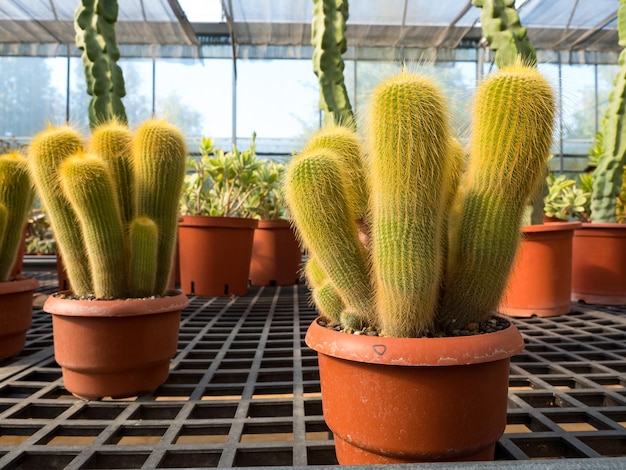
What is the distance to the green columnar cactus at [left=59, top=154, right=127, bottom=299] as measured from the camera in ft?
4.40

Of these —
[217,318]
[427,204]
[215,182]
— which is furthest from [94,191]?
[215,182]

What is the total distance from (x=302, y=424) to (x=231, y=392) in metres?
0.32

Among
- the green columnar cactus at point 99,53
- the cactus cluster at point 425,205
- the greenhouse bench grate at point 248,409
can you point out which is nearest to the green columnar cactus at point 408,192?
the cactus cluster at point 425,205

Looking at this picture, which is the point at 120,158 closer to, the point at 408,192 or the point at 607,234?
the point at 408,192

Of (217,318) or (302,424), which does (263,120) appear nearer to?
(217,318)

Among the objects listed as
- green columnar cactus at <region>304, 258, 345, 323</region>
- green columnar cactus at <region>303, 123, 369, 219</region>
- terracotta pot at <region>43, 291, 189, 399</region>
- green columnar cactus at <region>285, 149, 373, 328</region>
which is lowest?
terracotta pot at <region>43, 291, 189, 399</region>

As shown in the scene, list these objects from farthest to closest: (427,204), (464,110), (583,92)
Answer: (583,92) < (464,110) < (427,204)

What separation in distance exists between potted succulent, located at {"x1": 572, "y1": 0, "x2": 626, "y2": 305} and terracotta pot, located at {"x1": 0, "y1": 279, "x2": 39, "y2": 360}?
9.47 feet

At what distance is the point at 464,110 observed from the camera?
1034 mm

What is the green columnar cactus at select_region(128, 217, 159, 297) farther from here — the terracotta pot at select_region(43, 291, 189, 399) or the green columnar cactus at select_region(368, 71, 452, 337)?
the green columnar cactus at select_region(368, 71, 452, 337)

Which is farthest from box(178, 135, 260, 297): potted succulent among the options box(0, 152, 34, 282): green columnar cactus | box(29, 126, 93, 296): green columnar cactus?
box(29, 126, 93, 296): green columnar cactus

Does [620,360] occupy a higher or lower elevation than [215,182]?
lower

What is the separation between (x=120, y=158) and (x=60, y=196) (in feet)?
0.78

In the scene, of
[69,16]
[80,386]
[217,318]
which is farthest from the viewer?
[69,16]
